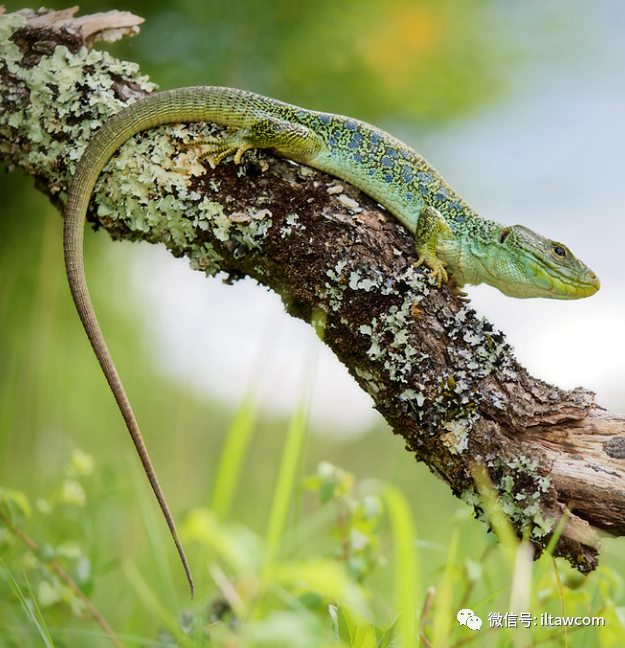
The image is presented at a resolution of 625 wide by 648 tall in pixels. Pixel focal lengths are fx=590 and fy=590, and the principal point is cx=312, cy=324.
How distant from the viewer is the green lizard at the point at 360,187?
1.86m

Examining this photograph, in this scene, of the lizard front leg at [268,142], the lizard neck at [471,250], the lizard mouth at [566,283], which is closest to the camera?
the lizard front leg at [268,142]

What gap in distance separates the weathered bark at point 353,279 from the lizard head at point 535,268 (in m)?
0.78

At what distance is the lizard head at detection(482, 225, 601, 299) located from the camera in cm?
244

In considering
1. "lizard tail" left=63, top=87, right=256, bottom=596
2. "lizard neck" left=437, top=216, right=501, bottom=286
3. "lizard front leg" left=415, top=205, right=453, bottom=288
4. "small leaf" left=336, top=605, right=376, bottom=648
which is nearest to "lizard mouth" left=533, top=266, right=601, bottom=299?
"lizard neck" left=437, top=216, right=501, bottom=286

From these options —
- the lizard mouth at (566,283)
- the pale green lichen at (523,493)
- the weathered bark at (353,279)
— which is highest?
the lizard mouth at (566,283)

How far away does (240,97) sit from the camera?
7.32 feet

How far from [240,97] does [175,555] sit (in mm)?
2962

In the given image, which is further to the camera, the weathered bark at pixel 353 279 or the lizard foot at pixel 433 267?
the lizard foot at pixel 433 267

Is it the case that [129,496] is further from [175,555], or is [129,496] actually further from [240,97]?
[240,97]

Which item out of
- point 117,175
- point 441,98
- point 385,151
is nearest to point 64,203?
point 117,175

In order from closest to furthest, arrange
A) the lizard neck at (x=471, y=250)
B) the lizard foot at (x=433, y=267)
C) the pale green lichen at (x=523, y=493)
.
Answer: the pale green lichen at (x=523, y=493), the lizard foot at (x=433, y=267), the lizard neck at (x=471, y=250)

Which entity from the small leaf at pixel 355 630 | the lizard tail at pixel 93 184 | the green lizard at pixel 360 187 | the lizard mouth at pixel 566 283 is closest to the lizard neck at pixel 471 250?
the green lizard at pixel 360 187

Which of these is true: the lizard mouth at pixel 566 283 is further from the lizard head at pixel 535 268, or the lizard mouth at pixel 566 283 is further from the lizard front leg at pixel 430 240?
the lizard front leg at pixel 430 240

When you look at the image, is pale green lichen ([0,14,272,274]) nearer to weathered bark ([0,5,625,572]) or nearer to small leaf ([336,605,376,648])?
weathered bark ([0,5,625,572])
